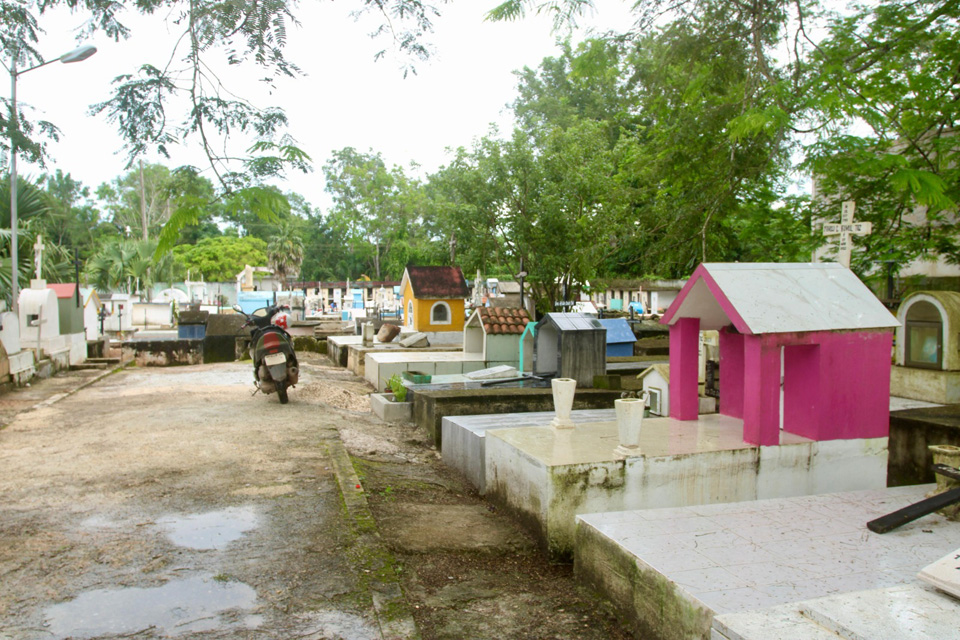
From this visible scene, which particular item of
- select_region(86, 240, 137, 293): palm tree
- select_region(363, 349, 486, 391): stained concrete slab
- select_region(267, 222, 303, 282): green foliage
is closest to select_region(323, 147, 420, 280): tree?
select_region(267, 222, 303, 282): green foliage

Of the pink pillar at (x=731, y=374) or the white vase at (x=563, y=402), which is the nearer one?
the white vase at (x=563, y=402)

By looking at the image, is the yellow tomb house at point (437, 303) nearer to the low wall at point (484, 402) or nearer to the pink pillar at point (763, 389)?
the low wall at point (484, 402)

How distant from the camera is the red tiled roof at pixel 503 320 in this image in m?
13.1

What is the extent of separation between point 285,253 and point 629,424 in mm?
49699

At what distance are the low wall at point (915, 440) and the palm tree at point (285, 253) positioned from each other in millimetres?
47192

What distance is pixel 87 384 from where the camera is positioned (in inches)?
499

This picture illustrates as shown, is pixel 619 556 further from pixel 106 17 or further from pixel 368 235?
pixel 368 235

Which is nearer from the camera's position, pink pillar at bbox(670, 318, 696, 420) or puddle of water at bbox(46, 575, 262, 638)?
puddle of water at bbox(46, 575, 262, 638)

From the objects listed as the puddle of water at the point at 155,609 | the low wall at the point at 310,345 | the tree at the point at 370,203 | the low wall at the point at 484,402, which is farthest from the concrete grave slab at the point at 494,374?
the tree at the point at 370,203

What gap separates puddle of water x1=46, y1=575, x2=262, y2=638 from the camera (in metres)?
3.45

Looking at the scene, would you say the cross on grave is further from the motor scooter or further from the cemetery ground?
the motor scooter

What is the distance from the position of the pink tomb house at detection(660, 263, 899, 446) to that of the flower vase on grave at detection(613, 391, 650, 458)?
105 centimetres

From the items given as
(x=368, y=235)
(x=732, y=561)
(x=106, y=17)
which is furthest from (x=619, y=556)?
(x=368, y=235)

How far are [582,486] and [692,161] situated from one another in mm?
5646
